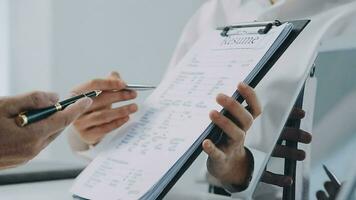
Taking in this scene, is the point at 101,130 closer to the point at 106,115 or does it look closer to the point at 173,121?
the point at 106,115

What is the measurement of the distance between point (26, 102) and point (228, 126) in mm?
215

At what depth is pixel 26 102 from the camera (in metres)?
0.51

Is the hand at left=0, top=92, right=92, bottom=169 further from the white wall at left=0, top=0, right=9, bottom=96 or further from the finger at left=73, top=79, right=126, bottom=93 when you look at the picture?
the white wall at left=0, top=0, right=9, bottom=96

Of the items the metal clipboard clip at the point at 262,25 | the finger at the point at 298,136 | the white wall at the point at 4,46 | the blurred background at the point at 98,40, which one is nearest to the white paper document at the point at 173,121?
the metal clipboard clip at the point at 262,25

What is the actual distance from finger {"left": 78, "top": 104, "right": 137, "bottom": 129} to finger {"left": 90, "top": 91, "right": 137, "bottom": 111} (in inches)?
0.5

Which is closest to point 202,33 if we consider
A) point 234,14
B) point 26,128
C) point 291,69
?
point 234,14

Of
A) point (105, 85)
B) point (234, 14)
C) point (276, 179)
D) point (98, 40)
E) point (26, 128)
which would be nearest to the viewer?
point (26, 128)

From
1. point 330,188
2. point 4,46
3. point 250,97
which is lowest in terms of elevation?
point 4,46

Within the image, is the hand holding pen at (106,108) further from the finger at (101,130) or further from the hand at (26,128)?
the hand at (26,128)

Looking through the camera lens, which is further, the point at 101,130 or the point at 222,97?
the point at 101,130

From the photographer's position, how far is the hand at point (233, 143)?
0.53 metres

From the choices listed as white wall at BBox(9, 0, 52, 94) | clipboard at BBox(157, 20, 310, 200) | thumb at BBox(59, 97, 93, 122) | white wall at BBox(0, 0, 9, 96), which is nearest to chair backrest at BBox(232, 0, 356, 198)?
clipboard at BBox(157, 20, 310, 200)

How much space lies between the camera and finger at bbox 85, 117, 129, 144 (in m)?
0.75

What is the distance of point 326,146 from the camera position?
0.62 metres
